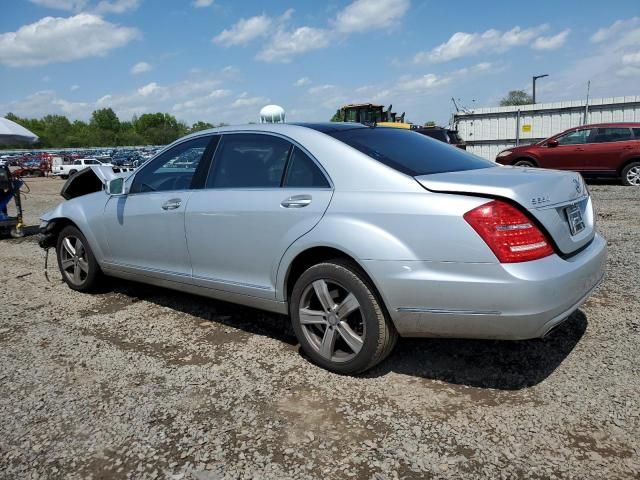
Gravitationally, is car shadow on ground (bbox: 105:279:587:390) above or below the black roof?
below

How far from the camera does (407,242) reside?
106 inches

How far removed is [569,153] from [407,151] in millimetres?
11303

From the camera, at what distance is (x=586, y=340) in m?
3.39

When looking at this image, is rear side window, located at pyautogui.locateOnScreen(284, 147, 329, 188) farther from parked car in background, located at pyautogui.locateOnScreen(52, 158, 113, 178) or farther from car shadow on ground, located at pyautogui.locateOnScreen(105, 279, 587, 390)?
parked car in background, located at pyautogui.locateOnScreen(52, 158, 113, 178)

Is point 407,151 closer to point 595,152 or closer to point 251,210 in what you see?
point 251,210

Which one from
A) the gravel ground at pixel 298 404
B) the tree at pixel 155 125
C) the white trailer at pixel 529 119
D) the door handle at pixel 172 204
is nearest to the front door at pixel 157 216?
the door handle at pixel 172 204

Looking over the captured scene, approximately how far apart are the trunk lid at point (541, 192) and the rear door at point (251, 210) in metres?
0.76

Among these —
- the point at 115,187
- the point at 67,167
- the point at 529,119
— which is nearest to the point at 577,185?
the point at 115,187

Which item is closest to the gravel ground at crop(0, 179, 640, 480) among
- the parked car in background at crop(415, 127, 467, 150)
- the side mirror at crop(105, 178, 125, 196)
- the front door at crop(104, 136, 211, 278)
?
the front door at crop(104, 136, 211, 278)

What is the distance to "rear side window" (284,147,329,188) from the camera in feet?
10.3

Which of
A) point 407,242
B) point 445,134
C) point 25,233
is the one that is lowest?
point 25,233

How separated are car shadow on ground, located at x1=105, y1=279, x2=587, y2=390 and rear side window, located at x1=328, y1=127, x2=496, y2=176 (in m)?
1.19

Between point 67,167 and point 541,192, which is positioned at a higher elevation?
point 67,167

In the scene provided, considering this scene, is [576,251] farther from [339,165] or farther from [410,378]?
[339,165]
